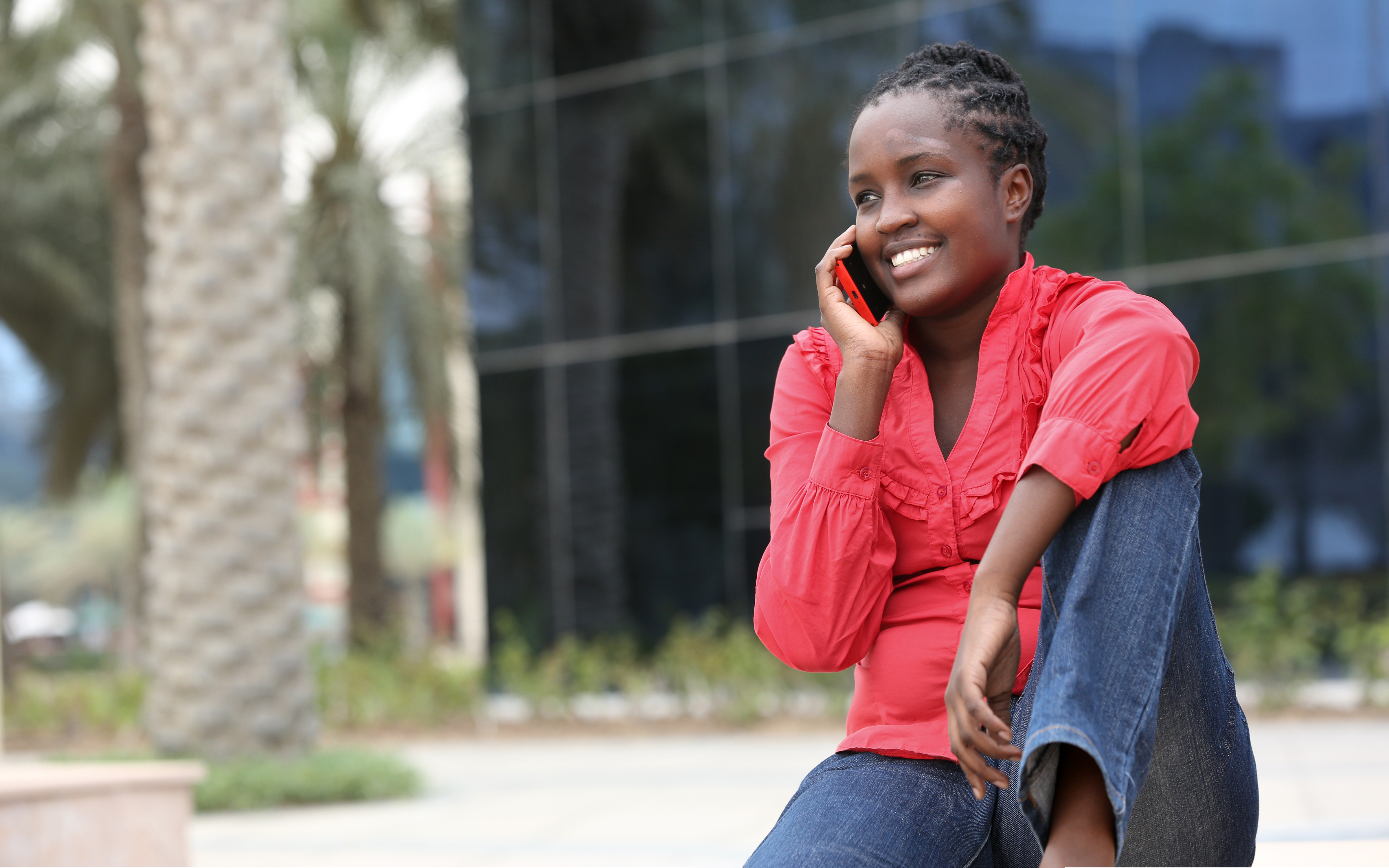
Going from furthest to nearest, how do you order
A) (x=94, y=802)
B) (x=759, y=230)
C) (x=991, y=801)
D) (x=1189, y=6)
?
(x=759, y=230)
(x=1189, y=6)
(x=94, y=802)
(x=991, y=801)

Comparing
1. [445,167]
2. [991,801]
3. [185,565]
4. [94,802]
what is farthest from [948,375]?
[445,167]

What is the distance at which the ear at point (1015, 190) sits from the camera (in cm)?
198

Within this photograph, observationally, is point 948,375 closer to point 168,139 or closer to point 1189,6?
point 168,139

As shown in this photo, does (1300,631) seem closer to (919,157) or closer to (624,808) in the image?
(624,808)

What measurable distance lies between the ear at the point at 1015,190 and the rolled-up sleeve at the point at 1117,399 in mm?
249

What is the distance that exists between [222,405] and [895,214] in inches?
212

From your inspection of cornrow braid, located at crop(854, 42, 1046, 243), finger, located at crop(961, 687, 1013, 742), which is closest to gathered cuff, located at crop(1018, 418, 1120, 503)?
finger, located at crop(961, 687, 1013, 742)

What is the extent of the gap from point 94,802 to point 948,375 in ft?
11.1

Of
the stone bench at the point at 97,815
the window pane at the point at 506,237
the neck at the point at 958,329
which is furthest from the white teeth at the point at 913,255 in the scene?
the window pane at the point at 506,237

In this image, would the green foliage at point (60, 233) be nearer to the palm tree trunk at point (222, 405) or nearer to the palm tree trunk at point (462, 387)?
the palm tree trunk at point (462, 387)

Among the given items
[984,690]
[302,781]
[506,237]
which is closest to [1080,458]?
[984,690]

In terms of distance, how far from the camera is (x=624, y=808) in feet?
19.8

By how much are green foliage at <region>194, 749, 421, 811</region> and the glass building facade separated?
3609mm

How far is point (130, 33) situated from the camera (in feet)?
38.0
